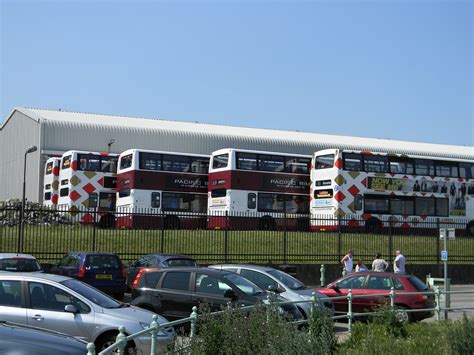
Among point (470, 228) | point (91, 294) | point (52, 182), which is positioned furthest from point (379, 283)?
point (52, 182)

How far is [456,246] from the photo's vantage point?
33.7 metres

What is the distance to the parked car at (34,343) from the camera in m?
5.86

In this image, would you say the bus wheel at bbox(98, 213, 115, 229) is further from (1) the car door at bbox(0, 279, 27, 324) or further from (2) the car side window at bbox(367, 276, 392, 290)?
(1) the car door at bbox(0, 279, 27, 324)

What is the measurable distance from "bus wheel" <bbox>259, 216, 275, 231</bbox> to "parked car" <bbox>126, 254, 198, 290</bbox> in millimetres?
8782

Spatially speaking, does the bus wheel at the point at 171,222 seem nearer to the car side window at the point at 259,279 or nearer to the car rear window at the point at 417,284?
the car side window at the point at 259,279

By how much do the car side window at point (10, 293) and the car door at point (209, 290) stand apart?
3.77 m

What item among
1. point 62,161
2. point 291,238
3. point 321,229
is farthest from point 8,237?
point 62,161

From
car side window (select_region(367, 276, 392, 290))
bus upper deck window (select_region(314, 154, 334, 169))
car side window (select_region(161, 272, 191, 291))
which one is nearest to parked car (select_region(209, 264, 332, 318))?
car side window (select_region(367, 276, 392, 290))

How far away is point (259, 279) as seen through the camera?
16438mm

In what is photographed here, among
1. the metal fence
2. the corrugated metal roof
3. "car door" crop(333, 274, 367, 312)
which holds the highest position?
the corrugated metal roof

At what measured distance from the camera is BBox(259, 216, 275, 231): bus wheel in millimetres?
30188

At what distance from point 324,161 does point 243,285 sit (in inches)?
982

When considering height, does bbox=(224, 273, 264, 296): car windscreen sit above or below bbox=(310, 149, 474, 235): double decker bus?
below

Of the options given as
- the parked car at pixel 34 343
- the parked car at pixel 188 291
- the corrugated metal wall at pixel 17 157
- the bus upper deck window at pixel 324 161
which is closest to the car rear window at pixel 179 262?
the parked car at pixel 188 291
